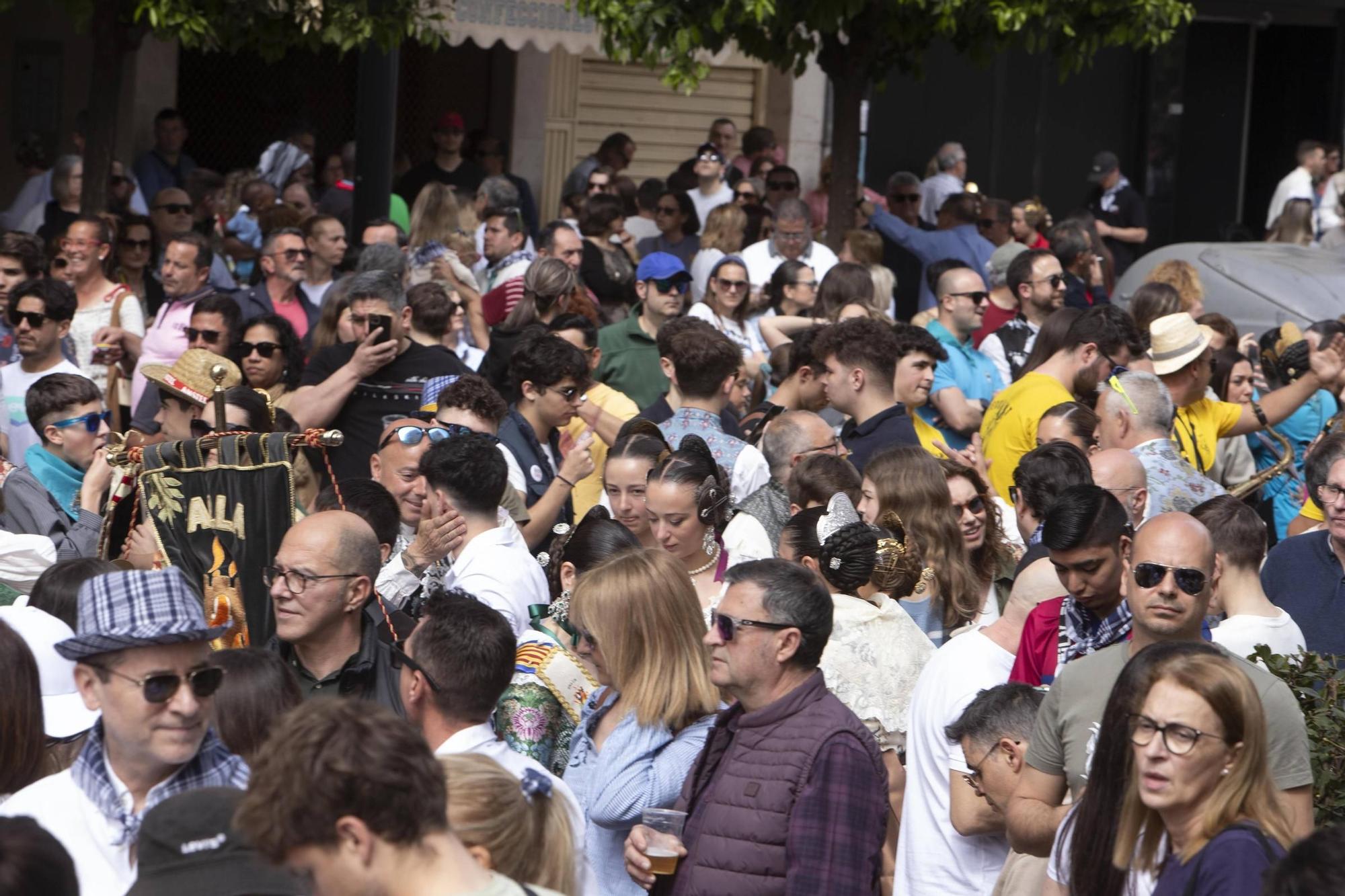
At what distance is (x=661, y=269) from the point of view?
391 inches

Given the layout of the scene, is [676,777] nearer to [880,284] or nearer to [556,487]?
[556,487]

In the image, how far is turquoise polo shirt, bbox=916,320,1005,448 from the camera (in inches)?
352

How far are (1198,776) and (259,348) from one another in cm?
553

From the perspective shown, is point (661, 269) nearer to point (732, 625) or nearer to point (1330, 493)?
point (1330, 493)

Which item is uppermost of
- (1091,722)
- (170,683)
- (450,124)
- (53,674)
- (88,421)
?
(450,124)

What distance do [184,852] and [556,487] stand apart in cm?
403

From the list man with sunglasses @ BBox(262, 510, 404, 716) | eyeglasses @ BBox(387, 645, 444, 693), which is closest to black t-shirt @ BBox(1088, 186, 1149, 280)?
man with sunglasses @ BBox(262, 510, 404, 716)

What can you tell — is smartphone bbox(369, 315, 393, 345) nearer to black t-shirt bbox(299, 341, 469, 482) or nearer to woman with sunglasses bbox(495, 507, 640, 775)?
black t-shirt bbox(299, 341, 469, 482)

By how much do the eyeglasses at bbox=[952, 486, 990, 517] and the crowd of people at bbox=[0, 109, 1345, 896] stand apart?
0.03 ft

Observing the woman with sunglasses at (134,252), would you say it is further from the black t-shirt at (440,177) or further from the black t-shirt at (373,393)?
the black t-shirt at (440,177)

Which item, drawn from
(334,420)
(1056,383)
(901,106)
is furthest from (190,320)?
(901,106)

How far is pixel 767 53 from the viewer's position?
1293 cm

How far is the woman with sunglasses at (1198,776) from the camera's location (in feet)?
12.2

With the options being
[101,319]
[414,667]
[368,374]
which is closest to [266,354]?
[368,374]
